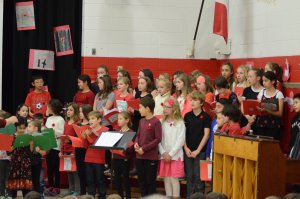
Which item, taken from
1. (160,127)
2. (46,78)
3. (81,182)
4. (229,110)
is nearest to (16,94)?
(46,78)

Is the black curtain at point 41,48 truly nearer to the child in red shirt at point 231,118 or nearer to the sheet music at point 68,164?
the sheet music at point 68,164

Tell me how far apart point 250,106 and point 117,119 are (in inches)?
85.9

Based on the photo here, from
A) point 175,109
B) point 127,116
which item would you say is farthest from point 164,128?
point 127,116

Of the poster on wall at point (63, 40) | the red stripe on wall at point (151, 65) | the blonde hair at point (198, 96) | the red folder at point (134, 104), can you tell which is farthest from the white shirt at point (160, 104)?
the poster on wall at point (63, 40)

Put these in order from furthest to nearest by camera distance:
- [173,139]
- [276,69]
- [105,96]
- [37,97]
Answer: [37,97], [105,96], [276,69], [173,139]

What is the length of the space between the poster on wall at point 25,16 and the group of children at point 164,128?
2542mm

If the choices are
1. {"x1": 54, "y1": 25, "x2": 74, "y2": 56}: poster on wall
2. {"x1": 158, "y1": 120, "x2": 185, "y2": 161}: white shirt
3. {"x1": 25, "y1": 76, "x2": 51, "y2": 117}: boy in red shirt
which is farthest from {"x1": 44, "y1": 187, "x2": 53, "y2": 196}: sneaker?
{"x1": 54, "y1": 25, "x2": 74, "y2": 56}: poster on wall

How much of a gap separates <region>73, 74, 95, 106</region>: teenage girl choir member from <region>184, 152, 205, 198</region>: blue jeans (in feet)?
Answer: 8.65

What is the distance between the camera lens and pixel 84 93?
42.3 feet

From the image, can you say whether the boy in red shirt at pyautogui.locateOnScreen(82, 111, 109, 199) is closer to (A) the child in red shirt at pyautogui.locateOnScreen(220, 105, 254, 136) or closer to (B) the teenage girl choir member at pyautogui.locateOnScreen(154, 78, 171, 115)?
(B) the teenage girl choir member at pyautogui.locateOnScreen(154, 78, 171, 115)

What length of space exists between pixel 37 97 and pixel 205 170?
428 centimetres

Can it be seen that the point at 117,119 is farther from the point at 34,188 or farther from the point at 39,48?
the point at 39,48

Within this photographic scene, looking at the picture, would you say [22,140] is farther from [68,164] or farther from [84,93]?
[84,93]

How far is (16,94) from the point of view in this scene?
1412 cm
